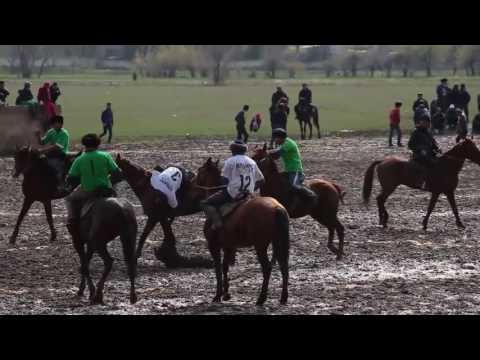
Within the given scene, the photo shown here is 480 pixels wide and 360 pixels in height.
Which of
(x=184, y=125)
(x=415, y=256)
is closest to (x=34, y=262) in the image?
(x=415, y=256)

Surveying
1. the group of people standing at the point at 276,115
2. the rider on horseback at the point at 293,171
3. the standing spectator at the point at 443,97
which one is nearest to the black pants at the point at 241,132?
the group of people standing at the point at 276,115

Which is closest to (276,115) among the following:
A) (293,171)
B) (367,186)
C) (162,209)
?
(367,186)

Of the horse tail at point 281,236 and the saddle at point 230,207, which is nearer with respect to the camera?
the horse tail at point 281,236

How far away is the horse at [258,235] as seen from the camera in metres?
12.3

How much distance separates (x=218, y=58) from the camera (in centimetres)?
10706

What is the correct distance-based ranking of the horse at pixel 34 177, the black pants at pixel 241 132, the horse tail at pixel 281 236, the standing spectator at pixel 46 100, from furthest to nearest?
the black pants at pixel 241 132
the standing spectator at pixel 46 100
the horse at pixel 34 177
the horse tail at pixel 281 236

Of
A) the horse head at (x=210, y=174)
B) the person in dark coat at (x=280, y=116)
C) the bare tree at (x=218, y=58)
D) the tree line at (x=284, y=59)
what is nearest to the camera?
the horse head at (x=210, y=174)

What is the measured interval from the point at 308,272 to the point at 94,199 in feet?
12.0

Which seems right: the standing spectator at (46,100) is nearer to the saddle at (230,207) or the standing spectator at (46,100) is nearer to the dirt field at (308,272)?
the dirt field at (308,272)

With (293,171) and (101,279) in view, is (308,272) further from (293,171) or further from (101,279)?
(101,279)

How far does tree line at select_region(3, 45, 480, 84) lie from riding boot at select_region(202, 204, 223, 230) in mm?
101924

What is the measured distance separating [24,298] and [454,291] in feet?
18.7

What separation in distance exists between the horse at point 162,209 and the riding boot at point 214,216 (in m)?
2.05

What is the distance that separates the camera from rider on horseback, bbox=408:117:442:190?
61.3 feet
